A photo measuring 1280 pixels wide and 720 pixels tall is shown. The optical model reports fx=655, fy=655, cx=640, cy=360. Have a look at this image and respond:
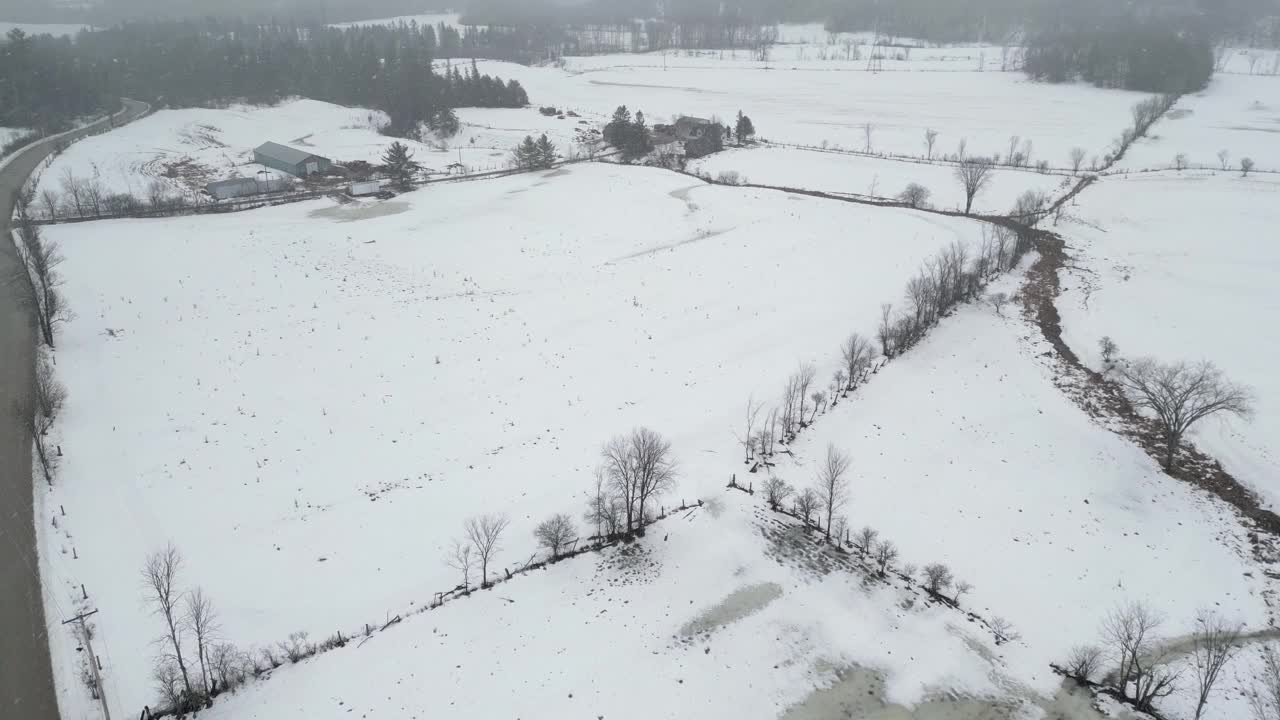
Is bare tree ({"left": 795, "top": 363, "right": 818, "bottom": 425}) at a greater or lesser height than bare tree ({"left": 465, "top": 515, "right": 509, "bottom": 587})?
greater

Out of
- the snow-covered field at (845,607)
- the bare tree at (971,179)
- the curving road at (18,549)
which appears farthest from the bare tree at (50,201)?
the bare tree at (971,179)

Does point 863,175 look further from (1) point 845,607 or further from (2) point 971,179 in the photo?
(1) point 845,607

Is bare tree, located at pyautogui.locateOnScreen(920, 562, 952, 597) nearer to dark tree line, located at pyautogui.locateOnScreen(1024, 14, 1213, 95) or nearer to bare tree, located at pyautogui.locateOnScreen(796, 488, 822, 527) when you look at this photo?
bare tree, located at pyautogui.locateOnScreen(796, 488, 822, 527)

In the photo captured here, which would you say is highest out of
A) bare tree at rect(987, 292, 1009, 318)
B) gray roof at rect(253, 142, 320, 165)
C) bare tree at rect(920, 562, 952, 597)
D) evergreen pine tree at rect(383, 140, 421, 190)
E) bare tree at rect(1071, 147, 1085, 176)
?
gray roof at rect(253, 142, 320, 165)

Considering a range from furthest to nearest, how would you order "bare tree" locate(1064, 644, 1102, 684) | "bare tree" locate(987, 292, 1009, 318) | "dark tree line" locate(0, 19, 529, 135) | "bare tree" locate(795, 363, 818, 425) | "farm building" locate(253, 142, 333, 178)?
"dark tree line" locate(0, 19, 529, 135)
"farm building" locate(253, 142, 333, 178)
"bare tree" locate(987, 292, 1009, 318)
"bare tree" locate(795, 363, 818, 425)
"bare tree" locate(1064, 644, 1102, 684)

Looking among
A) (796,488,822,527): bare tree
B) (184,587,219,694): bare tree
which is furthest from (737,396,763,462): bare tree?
(184,587,219,694): bare tree

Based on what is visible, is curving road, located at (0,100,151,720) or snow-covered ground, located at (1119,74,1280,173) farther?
snow-covered ground, located at (1119,74,1280,173)

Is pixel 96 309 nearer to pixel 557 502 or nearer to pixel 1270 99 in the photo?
pixel 557 502
